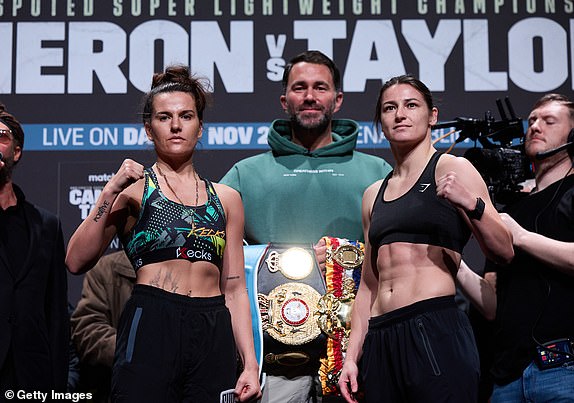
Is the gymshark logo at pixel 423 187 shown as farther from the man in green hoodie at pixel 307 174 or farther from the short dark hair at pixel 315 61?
the short dark hair at pixel 315 61

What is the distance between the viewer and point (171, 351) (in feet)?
7.87

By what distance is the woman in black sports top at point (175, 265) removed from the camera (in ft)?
7.89

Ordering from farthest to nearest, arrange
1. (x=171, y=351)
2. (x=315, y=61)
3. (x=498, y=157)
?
(x=315, y=61)
(x=498, y=157)
(x=171, y=351)

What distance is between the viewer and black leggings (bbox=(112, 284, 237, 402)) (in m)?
2.37

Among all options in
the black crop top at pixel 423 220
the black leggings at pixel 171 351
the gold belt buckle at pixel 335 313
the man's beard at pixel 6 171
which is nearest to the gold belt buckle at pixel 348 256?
the gold belt buckle at pixel 335 313

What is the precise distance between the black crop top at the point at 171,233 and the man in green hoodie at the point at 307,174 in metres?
0.70

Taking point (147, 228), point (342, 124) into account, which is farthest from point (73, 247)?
point (342, 124)

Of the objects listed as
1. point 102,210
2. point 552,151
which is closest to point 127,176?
point 102,210

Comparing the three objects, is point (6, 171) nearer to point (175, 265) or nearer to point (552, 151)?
point (175, 265)

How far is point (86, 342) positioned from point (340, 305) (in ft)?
4.45

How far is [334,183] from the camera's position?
3387 millimetres

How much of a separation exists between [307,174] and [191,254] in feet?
3.31

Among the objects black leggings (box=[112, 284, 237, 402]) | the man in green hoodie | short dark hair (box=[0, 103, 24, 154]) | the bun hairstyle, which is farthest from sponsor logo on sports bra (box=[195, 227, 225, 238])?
short dark hair (box=[0, 103, 24, 154])

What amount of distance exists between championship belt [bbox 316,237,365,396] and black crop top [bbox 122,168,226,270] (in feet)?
2.02
